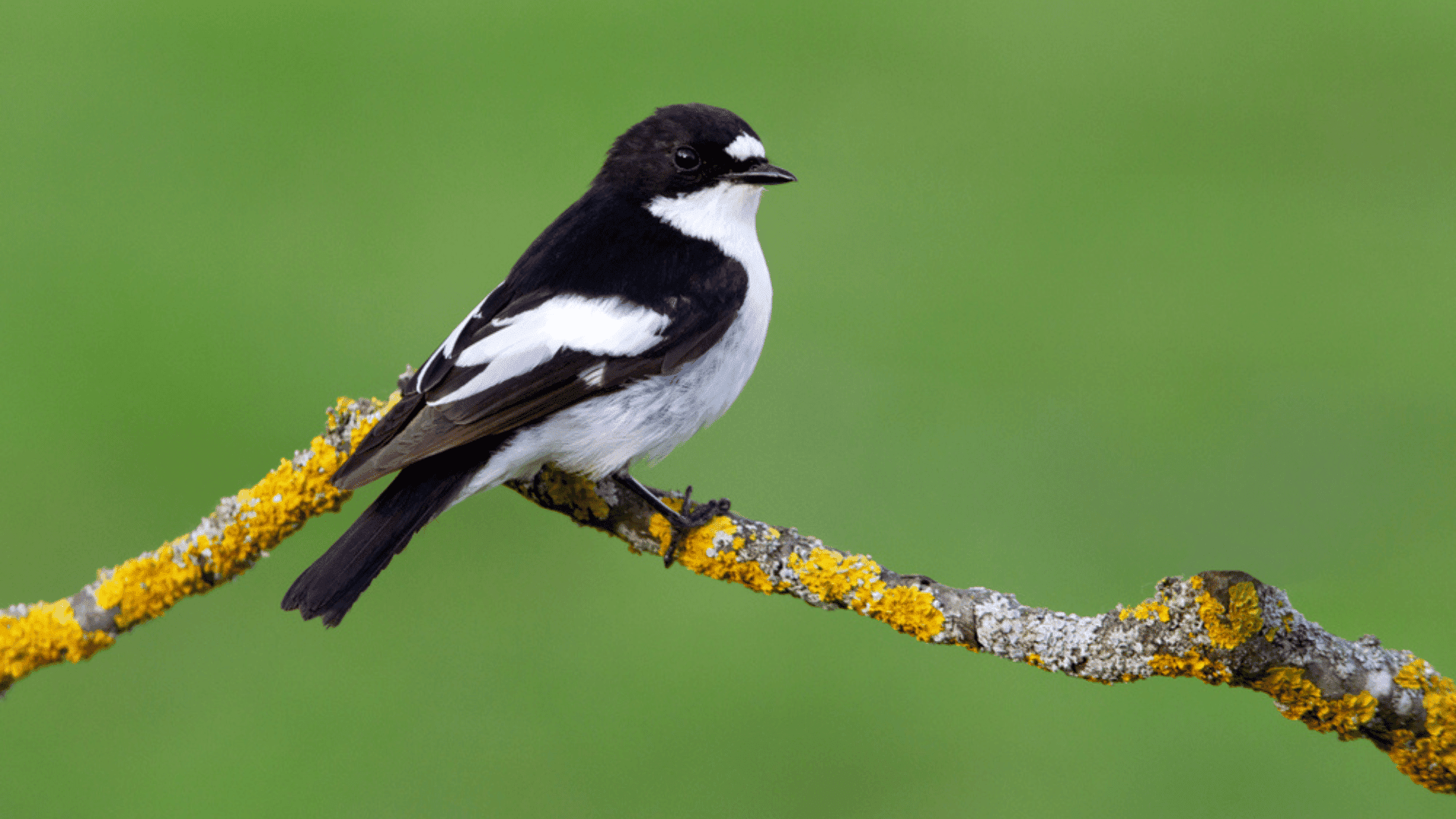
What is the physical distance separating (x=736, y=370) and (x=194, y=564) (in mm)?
1611

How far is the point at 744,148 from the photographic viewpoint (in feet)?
12.6

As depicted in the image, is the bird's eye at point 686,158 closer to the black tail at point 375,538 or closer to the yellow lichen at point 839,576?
the black tail at point 375,538

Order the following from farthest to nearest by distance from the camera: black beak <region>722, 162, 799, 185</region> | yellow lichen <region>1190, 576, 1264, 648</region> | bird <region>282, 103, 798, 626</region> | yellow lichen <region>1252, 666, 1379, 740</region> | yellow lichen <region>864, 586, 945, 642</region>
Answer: black beak <region>722, 162, 799, 185</region> → bird <region>282, 103, 798, 626</region> → yellow lichen <region>864, 586, 945, 642</region> → yellow lichen <region>1252, 666, 1379, 740</region> → yellow lichen <region>1190, 576, 1264, 648</region>

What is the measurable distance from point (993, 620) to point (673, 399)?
1187 millimetres

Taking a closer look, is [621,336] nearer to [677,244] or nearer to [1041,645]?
[677,244]

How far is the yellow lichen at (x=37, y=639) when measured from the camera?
2807 mm

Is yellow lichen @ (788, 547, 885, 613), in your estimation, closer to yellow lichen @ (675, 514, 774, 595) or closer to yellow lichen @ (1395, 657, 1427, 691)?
yellow lichen @ (675, 514, 774, 595)

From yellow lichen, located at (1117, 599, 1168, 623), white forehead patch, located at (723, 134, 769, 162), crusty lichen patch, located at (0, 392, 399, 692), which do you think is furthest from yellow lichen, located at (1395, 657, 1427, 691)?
crusty lichen patch, located at (0, 392, 399, 692)

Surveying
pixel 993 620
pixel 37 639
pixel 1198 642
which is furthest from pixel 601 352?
pixel 1198 642

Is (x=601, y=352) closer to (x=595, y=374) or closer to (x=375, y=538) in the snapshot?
(x=595, y=374)

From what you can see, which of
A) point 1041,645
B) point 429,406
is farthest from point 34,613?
point 1041,645

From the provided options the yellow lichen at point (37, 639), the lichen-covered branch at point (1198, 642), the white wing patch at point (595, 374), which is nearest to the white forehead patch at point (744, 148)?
the white wing patch at point (595, 374)

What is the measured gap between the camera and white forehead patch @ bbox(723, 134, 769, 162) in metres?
3.83

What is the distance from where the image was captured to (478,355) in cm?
338
